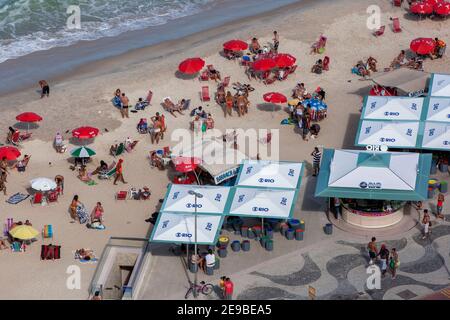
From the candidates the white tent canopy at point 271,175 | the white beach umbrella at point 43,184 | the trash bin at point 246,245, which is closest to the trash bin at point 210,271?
the trash bin at point 246,245

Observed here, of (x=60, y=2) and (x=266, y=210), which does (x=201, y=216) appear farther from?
(x=60, y=2)

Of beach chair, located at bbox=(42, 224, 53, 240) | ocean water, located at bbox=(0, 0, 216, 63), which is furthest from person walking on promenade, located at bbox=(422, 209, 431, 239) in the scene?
ocean water, located at bbox=(0, 0, 216, 63)

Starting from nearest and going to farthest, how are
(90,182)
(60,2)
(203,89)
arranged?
(90,182) < (203,89) < (60,2)

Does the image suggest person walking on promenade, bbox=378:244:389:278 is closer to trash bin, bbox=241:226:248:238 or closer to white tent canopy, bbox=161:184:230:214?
trash bin, bbox=241:226:248:238

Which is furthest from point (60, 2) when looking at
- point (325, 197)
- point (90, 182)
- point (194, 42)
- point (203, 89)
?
point (325, 197)

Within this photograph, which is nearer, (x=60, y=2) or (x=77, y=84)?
(x=77, y=84)

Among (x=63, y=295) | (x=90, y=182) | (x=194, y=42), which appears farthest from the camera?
(x=194, y=42)

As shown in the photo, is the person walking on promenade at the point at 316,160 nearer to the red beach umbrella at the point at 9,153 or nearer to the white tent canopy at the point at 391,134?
the white tent canopy at the point at 391,134
